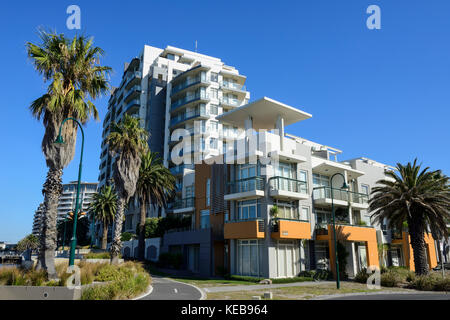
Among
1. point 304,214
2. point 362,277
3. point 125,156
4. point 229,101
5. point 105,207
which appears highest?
point 229,101

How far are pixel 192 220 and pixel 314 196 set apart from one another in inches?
538

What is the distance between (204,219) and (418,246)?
19.5 m

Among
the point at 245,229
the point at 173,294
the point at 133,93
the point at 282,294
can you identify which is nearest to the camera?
the point at 173,294

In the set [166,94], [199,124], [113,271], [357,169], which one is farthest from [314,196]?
[166,94]

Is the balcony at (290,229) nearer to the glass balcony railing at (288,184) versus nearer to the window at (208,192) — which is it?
the glass balcony railing at (288,184)

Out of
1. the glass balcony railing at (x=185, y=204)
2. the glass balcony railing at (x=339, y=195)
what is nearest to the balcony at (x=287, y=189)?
the glass balcony railing at (x=339, y=195)

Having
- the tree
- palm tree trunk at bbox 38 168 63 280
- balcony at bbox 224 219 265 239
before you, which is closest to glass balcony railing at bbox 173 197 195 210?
balcony at bbox 224 219 265 239

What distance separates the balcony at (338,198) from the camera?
32.6 m

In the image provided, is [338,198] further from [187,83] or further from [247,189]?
[187,83]

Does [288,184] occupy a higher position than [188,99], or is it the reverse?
[188,99]

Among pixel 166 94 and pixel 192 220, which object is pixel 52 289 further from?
pixel 166 94

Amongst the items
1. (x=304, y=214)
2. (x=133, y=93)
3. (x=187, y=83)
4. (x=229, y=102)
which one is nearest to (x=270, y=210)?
(x=304, y=214)

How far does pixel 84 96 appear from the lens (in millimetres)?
20234

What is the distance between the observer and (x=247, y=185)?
29.3m
